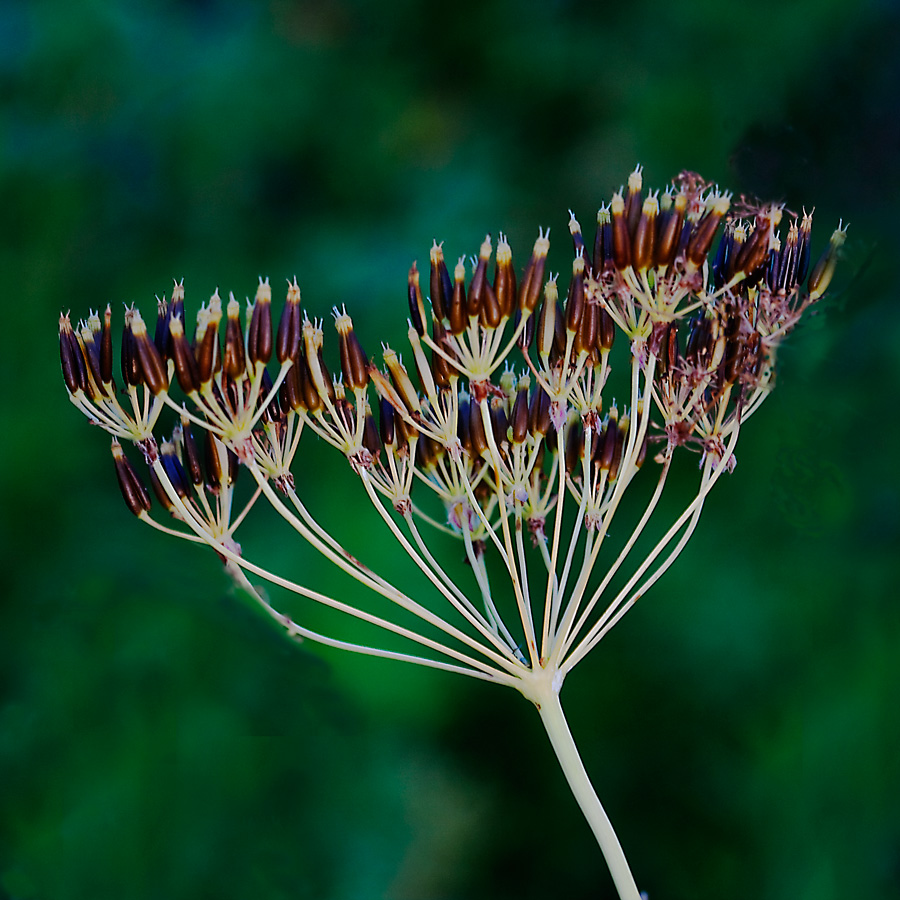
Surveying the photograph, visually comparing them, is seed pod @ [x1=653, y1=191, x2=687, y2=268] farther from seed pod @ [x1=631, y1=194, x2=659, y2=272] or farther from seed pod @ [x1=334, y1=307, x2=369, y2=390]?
seed pod @ [x1=334, y1=307, x2=369, y2=390]

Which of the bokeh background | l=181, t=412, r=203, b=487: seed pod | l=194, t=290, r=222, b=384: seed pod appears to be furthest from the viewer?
the bokeh background

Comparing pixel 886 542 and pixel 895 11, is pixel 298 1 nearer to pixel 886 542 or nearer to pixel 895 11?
pixel 895 11

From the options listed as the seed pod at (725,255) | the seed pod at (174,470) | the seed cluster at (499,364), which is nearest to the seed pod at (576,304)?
the seed cluster at (499,364)

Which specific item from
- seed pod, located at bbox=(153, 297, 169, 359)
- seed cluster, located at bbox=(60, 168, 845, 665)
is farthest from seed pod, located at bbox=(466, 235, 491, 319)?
seed pod, located at bbox=(153, 297, 169, 359)

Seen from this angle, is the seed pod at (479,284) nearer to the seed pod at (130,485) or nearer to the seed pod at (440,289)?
the seed pod at (440,289)

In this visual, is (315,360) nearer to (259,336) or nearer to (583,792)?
(259,336)

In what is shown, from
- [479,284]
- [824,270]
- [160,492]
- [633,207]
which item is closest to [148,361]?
[160,492]
